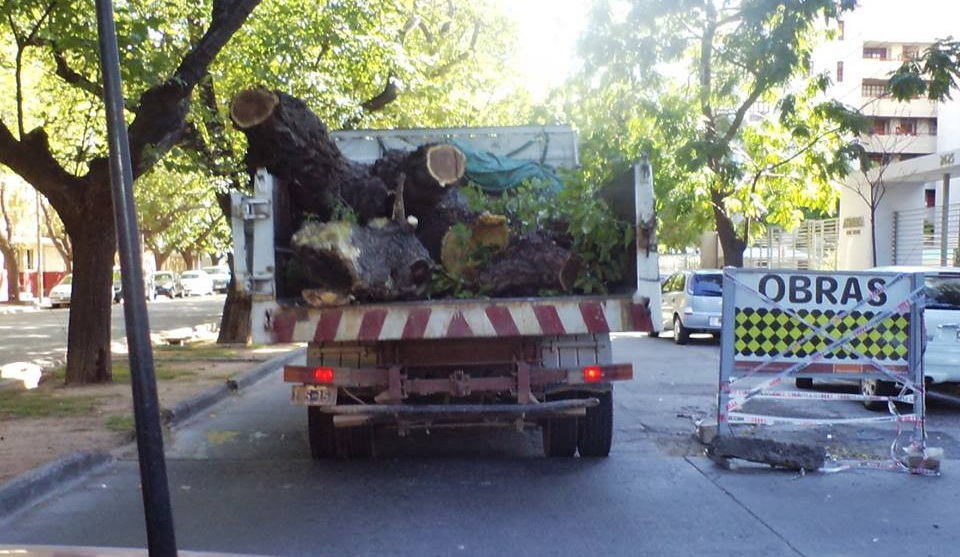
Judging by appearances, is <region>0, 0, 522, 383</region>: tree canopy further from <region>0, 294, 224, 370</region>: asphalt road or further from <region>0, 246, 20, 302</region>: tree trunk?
<region>0, 246, 20, 302</region>: tree trunk

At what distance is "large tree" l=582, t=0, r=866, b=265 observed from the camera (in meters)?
13.0

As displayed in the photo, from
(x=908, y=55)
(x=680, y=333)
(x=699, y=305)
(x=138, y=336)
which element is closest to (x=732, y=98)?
(x=908, y=55)

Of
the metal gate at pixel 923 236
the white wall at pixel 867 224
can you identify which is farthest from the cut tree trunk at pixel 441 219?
the white wall at pixel 867 224

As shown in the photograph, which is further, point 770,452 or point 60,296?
point 60,296

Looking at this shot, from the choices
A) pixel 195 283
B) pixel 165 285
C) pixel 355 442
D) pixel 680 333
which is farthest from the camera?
pixel 195 283

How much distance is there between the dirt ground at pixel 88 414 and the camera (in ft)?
25.1

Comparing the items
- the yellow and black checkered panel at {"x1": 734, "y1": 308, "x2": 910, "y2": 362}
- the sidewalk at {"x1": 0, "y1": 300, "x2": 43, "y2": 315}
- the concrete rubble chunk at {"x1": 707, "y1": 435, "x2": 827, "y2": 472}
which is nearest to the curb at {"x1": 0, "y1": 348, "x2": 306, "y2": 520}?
the concrete rubble chunk at {"x1": 707, "y1": 435, "x2": 827, "y2": 472}

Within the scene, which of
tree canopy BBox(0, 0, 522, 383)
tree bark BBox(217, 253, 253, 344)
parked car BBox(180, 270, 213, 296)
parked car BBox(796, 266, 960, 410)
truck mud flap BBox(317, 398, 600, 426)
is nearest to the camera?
truck mud flap BBox(317, 398, 600, 426)

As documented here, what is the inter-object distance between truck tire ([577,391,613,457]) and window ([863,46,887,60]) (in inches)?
1876

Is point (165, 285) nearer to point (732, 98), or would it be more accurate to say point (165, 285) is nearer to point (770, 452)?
point (732, 98)

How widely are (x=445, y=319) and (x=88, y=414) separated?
498 centimetres

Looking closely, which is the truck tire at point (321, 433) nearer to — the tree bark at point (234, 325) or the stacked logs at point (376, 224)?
the stacked logs at point (376, 224)

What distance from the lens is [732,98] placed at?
16.3 meters

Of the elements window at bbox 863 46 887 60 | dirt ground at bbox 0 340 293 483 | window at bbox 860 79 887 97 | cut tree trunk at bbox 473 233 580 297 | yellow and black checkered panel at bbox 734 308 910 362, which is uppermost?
window at bbox 863 46 887 60
